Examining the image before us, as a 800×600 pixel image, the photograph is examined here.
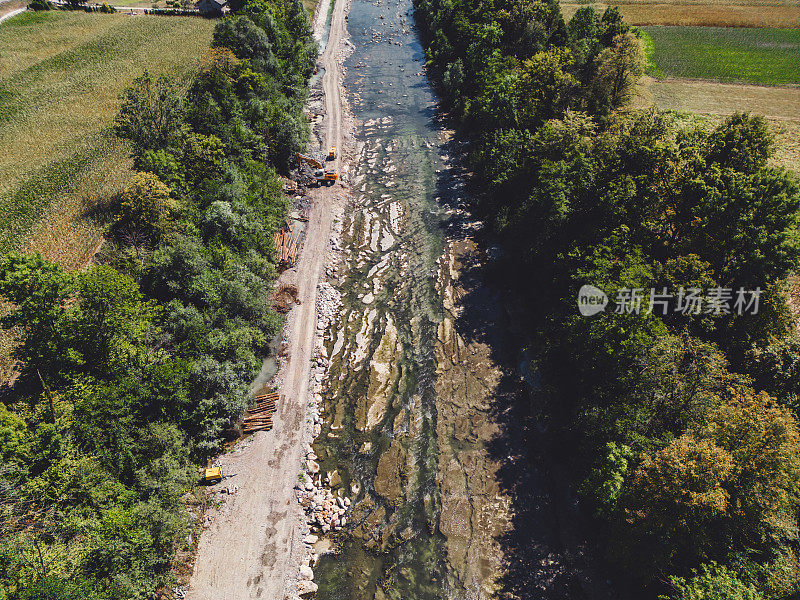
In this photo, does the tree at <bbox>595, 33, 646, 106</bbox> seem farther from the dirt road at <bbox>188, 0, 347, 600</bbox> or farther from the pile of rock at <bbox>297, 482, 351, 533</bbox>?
the pile of rock at <bbox>297, 482, 351, 533</bbox>

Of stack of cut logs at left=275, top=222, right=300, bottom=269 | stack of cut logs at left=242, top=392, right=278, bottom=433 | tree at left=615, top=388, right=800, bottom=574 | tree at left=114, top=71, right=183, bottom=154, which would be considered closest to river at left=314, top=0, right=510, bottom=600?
stack of cut logs at left=242, top=392, right=278, bottom=433

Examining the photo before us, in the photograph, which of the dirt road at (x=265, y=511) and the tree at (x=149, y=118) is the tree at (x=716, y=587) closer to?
the dirt road at (x=265, y=511)

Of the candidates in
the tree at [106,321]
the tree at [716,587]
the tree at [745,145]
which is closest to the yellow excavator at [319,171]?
the tree at [106,321]

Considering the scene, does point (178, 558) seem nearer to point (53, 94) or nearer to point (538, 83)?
point (538, 83)

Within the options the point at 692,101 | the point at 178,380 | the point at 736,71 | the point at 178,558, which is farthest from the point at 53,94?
the point at 736,71

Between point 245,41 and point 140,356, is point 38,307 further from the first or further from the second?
point 245,41
